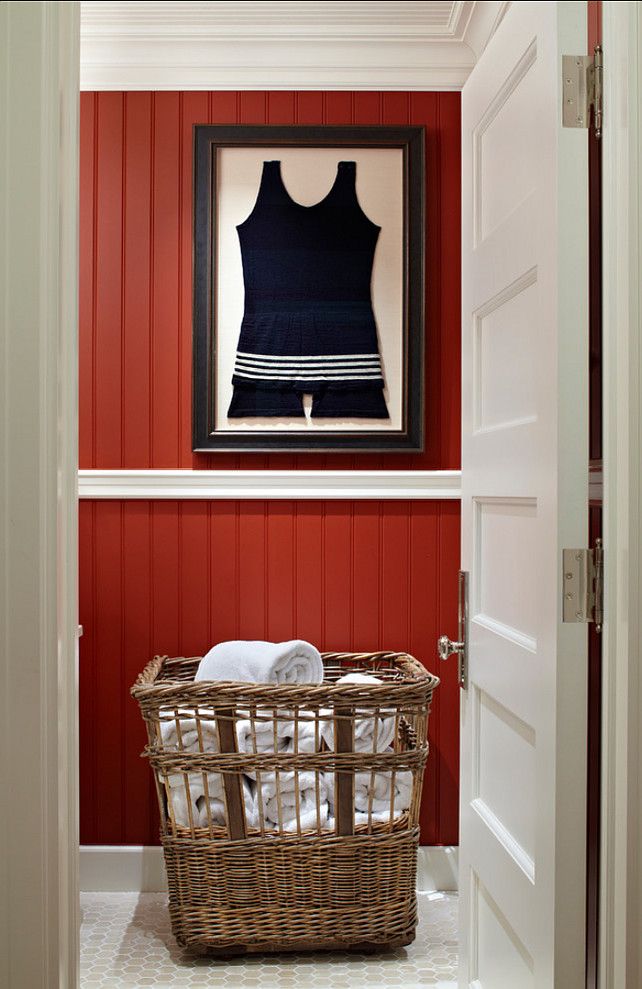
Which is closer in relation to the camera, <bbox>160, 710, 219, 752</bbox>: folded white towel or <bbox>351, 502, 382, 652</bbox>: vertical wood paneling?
<bbox>160, 710, 219, 752</bbox>: folded white towel

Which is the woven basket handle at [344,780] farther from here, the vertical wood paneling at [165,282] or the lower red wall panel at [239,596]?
the vertical wood paneling at [165,282]

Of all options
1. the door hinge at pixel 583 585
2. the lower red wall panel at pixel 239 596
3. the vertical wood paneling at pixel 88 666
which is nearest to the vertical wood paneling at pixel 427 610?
the lower red wall panel at pixel 239 596

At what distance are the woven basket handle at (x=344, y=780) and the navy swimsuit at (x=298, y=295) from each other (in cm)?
95

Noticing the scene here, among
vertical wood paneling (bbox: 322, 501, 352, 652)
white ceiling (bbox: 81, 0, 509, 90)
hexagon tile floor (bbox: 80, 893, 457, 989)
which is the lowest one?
hexagon tile floor (bbox: 80, 893, 457, 989)

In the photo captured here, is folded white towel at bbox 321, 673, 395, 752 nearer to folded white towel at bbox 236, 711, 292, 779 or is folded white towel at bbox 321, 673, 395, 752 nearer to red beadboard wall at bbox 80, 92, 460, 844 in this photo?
folded white towel at bbox 236, 711, 292, 779

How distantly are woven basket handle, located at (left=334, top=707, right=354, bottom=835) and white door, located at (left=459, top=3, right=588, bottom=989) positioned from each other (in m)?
0.48

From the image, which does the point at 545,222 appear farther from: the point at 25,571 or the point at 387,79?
the point at 387,79

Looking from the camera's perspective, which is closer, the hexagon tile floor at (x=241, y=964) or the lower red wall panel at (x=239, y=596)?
the hexagon tile floor at (x=241, y=964)

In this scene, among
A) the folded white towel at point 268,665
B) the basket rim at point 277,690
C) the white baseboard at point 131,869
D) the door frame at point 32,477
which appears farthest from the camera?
the white baseboard at point 131,869

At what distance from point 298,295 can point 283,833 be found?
1497 mm

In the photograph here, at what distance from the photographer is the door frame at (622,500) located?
44.8 inches

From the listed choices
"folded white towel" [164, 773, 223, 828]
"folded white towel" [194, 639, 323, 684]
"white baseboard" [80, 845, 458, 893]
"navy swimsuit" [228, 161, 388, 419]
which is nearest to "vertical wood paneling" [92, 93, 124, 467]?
"navy swimsuit" [228, 161, 388, 419]

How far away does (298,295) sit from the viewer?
275 cm

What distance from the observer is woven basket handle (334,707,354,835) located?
7.29 ft
